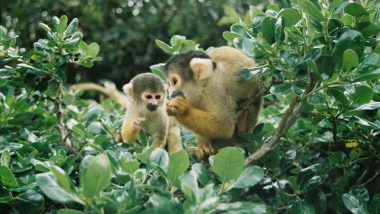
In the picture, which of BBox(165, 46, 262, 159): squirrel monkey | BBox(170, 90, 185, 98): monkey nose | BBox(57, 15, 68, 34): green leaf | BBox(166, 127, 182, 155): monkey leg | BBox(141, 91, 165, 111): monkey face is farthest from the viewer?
BBox(166, 127, 182, 155): monkey leg

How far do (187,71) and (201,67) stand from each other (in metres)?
0.14

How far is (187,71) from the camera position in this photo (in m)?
2.77

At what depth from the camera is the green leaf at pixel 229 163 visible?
140 cm

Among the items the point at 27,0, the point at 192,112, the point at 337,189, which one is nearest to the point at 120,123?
the point at 192,112

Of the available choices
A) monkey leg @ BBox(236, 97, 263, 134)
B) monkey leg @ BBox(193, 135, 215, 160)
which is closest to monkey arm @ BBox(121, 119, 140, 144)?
monkey leg @ BBox(193, 135, 215, 160)

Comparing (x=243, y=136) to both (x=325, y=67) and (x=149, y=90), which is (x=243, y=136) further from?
(x=149, y=90)

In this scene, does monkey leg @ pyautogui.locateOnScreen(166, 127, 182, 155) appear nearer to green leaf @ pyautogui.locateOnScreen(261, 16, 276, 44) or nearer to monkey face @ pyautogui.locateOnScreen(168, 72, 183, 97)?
monkey face @ pyautogui.locateOnScreen(168, 72, 183, 97)

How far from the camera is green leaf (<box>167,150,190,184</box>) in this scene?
4.82 feet

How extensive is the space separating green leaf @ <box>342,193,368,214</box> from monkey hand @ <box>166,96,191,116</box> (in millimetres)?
1012

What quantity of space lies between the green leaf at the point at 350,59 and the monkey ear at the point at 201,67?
3.36 ft

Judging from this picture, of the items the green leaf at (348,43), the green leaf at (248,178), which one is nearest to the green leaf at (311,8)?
the green leaf at (348,43)

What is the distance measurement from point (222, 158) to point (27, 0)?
4694 millimetres

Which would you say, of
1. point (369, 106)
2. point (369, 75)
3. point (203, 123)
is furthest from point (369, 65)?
point (203, 123)

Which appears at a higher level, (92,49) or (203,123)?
(92,49)
